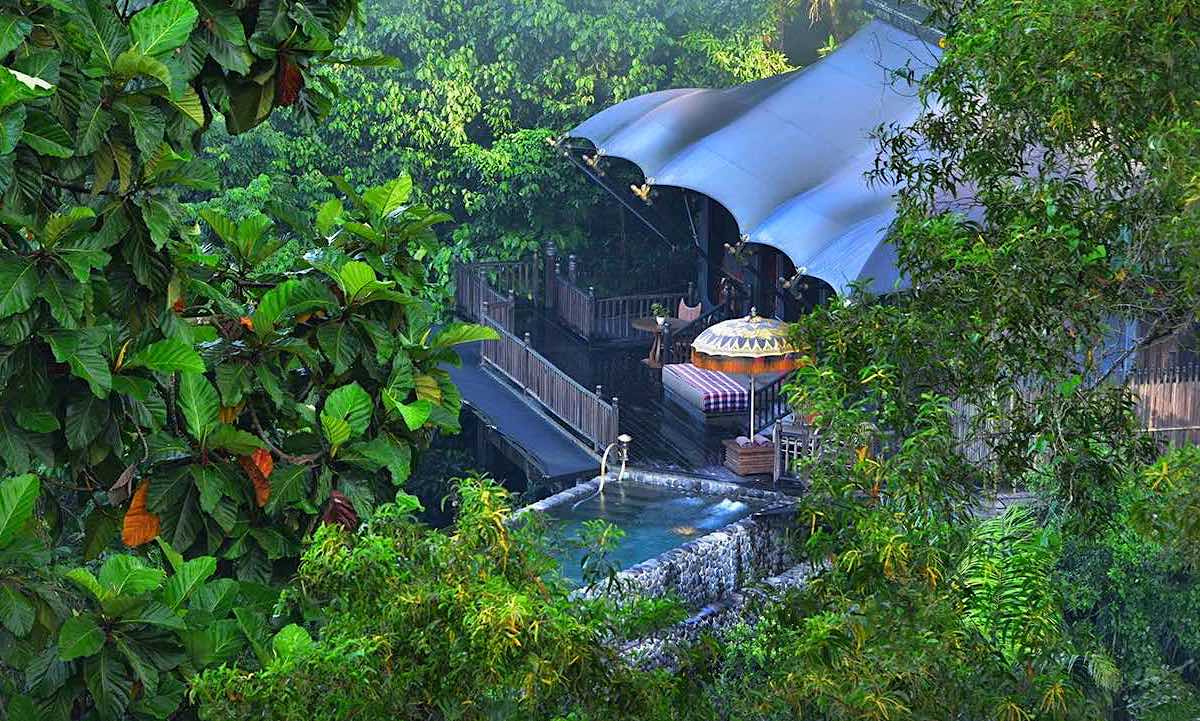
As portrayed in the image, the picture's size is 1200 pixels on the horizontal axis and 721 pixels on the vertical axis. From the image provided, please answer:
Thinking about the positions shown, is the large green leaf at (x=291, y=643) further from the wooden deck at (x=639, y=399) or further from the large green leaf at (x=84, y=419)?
the wooden deck at (x=639, y=399)

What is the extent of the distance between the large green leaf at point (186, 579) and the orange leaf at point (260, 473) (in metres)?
0.42

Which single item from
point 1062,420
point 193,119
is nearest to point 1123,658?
point 1062,420

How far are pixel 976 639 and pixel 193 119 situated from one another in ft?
→ 11.1

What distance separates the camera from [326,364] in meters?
6.75

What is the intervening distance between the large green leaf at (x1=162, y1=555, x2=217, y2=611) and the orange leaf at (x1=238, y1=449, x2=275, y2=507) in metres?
0.42

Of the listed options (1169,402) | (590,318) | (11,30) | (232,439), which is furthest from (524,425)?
(11,30)

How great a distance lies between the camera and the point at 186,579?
5938mm

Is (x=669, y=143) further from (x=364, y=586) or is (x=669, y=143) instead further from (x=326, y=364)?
(x=364, y=586)

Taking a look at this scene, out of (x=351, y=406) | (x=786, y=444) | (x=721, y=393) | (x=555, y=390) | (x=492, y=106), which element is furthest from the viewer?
(x=492, y=106)

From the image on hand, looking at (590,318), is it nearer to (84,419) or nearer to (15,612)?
(84,419)

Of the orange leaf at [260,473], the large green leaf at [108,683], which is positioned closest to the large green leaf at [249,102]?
the orange leaf at [260,473]

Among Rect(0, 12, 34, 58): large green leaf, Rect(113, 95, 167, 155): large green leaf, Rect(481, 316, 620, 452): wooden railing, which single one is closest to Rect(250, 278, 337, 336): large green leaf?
Rect(113, 95, 167, 155): large green leaf

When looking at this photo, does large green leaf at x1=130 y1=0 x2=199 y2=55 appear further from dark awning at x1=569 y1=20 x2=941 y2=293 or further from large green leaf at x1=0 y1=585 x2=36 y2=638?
dark awning at x1=569 y1=20 x2=941 y2=293

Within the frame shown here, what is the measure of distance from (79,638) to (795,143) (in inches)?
639
